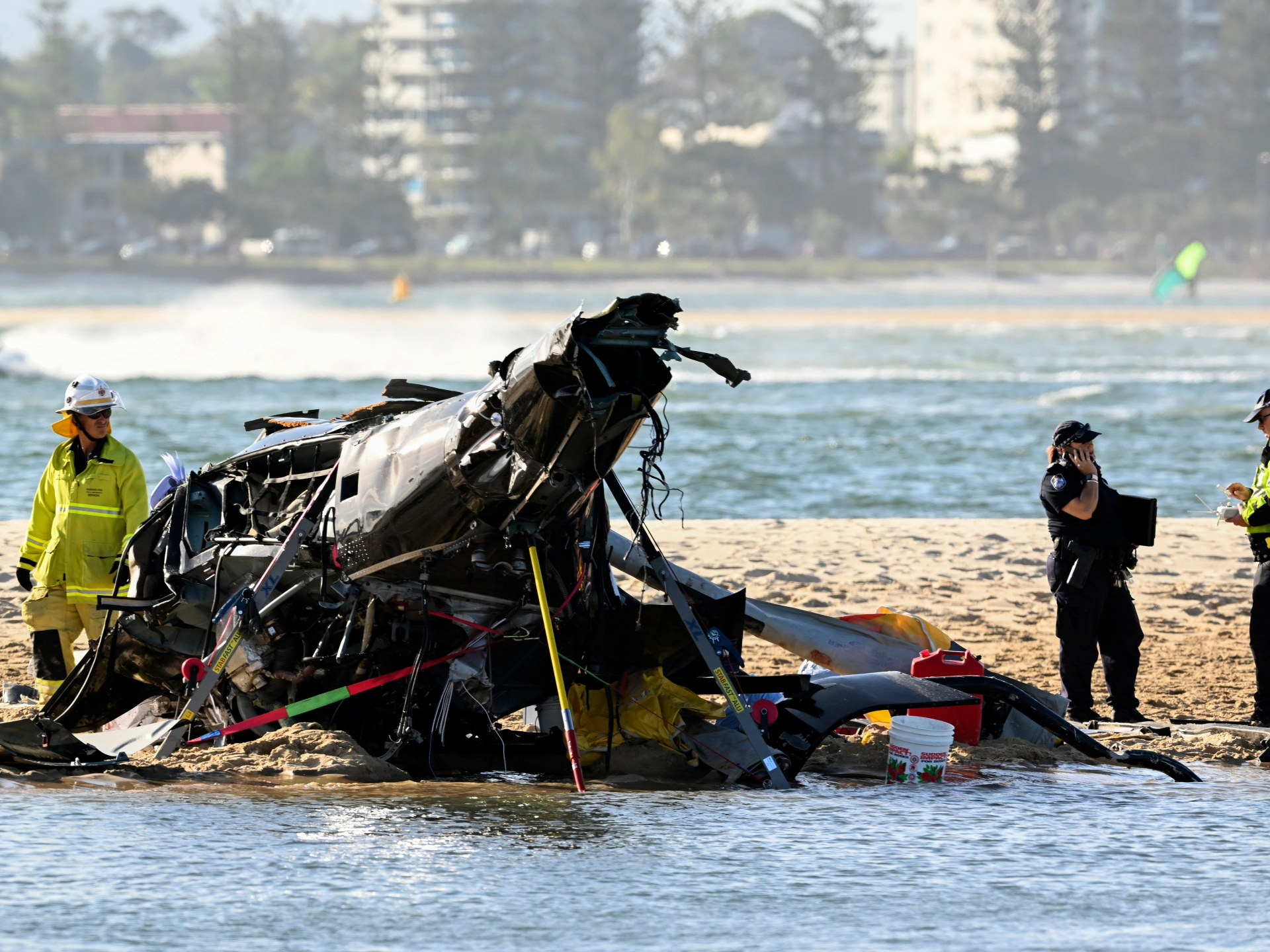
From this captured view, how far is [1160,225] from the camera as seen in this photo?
391ft

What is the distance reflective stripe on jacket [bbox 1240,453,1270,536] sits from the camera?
10039 mm

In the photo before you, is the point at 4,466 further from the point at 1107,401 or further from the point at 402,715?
the point at 1107,401

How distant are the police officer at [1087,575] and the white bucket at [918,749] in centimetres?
167

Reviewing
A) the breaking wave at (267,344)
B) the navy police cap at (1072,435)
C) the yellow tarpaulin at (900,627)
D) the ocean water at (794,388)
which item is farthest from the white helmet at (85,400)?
the breaking wave at (267,344)

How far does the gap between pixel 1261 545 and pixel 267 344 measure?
55.1 meters

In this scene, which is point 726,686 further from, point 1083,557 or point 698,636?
point 1083,557

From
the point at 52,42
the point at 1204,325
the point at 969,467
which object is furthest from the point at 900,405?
the point at 52,42

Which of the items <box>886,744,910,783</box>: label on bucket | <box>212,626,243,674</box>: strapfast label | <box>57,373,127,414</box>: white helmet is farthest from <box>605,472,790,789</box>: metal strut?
<box>57,373,127,414</box>: white helmet

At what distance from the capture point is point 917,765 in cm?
901

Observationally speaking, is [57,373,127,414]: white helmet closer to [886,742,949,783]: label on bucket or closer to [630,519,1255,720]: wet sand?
[886,742,949,783]: label on bucket

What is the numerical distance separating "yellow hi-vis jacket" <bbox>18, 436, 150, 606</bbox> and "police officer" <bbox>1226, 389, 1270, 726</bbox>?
5.81m

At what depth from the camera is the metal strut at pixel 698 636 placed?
27.7 ft

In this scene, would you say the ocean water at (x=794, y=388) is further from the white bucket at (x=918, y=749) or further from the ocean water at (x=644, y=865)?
the ocean water at (x=644, y=865)

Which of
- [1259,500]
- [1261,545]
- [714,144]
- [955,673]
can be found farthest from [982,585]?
[714,144]
